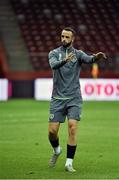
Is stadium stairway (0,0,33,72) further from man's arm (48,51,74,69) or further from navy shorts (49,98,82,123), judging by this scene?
man's arm (48,51,74,69)

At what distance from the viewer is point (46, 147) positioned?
13.4 m

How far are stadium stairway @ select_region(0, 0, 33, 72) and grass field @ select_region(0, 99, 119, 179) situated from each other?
37.3 feet

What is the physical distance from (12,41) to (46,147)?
77.3 feet

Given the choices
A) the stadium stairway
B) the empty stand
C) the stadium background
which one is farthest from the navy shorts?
the empty stand

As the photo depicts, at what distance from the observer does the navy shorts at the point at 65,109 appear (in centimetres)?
1016

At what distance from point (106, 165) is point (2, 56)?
23.9m

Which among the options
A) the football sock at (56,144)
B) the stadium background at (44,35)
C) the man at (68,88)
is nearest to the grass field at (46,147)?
the football sock at (56,144)

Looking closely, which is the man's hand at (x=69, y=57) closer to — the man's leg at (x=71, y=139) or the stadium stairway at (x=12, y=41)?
the man's leg at (x=71, y=139)

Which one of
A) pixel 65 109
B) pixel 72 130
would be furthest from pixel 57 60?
pixel 72 130

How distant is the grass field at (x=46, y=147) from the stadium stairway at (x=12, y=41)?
1136 centimetres

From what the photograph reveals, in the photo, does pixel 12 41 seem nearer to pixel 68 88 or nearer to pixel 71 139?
pixel 68 88

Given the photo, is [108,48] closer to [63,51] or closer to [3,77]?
[3,77]

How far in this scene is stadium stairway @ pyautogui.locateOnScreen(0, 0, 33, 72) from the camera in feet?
115

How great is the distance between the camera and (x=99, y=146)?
13.6 m
